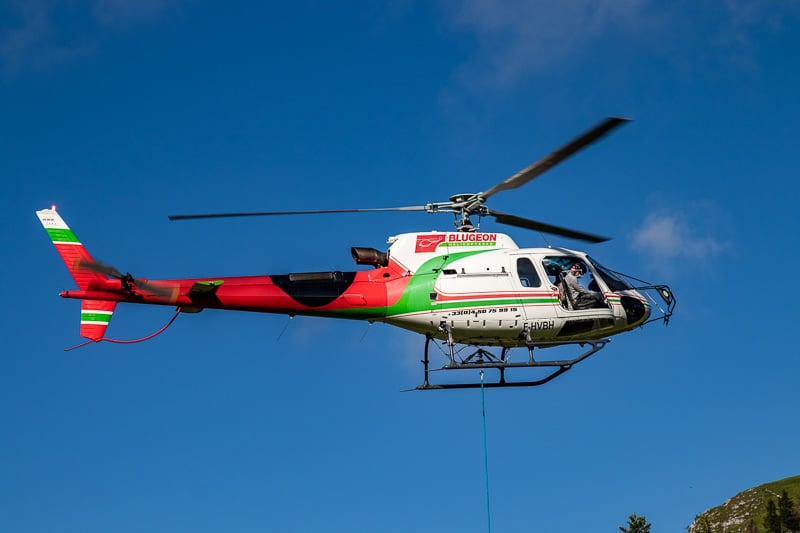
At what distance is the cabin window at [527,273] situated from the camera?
82.4 ft

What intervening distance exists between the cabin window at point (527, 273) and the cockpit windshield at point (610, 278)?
2015 millimetres

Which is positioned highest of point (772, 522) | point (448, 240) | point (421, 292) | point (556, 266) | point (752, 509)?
point (752, 509)

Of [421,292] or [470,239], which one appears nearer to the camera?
[421,292]

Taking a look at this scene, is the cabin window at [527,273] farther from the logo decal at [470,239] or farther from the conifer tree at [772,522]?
the conifer tree at [772,522]

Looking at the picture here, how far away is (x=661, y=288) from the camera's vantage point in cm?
2648

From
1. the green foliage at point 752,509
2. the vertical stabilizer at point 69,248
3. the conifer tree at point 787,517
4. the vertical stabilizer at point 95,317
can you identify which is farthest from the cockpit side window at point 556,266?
the green foliage at point 752,509

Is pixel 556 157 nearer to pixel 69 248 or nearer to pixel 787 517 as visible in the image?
pixel 69 248

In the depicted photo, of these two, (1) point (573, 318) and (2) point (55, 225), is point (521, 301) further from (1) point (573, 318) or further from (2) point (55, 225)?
(2) point (55, 225)

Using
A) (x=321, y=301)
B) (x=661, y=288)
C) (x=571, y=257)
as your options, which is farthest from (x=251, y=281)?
(x=661, y=288)

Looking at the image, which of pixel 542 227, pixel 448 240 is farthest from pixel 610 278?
pixel 448 240

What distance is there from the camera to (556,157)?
73.3 ft

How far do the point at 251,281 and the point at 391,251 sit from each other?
3.80 meters

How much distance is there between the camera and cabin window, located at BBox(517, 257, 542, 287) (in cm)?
2512

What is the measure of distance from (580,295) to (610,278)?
5.04ft
